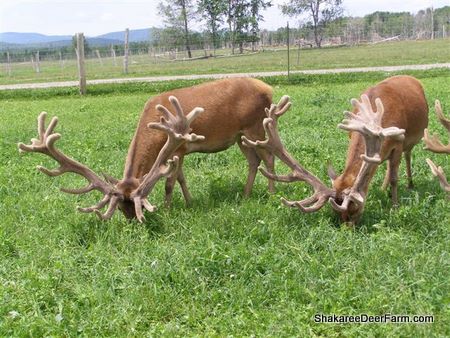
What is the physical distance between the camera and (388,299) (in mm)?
4457

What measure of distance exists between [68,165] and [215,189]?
216 centimetres

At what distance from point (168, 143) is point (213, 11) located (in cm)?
4590

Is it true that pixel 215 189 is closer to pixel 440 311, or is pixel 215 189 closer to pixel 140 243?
pixel 140 243

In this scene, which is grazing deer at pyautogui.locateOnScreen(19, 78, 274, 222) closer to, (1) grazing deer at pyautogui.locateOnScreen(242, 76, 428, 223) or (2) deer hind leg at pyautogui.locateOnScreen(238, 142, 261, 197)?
(2) deer hind leg at pyautogui.locateOnScreen(238, 142, 261, 197)

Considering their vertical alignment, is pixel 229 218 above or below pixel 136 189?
below

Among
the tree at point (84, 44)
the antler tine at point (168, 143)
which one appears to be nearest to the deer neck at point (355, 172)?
the antler tine at point (168, 143)

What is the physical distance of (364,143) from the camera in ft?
19.2

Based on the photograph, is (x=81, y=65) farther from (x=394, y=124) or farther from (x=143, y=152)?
(x=394, y=124)

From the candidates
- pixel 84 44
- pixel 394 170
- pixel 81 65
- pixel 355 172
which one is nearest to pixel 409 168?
pixel 394 170

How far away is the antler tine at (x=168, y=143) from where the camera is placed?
594 cm

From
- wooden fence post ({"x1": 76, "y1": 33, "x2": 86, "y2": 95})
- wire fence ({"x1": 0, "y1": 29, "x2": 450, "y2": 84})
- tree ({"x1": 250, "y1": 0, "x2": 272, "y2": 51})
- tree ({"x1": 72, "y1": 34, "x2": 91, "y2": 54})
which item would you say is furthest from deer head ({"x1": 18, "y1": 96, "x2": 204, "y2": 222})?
tree ({"x1": 250, "y1": 0, "x2": 272, "y2": 51})

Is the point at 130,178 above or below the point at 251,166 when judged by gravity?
above

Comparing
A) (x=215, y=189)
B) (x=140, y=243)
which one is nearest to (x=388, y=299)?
(x=140, y=243)

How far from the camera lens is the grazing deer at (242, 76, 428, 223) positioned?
5383 mm
